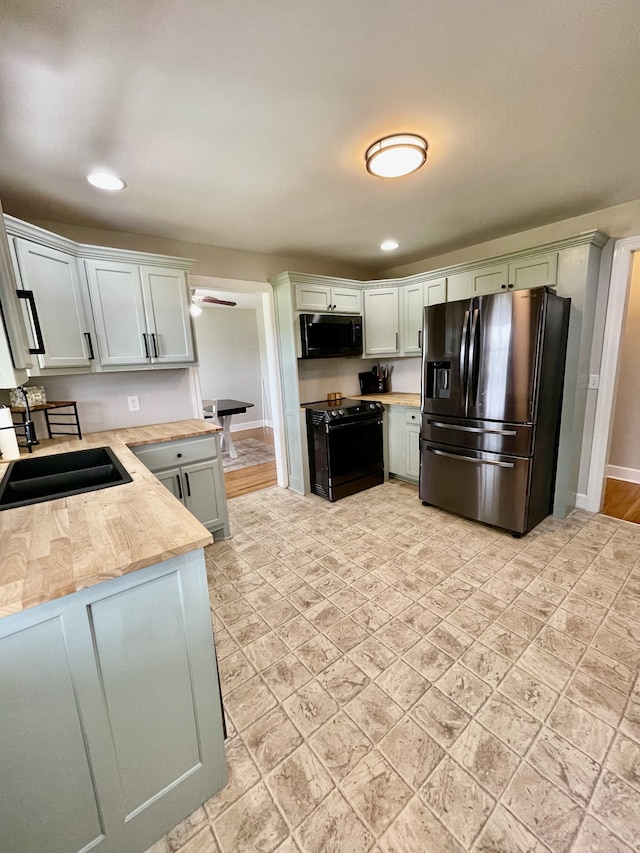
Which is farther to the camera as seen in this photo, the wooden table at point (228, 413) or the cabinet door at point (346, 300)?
the wooden table at point (228, 413)

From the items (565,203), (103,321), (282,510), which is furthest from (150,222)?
(565,203)

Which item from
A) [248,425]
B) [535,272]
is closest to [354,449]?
[535,272]

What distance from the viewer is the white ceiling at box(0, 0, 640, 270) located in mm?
1088

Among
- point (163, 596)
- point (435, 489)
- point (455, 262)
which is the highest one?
point (455, 262)

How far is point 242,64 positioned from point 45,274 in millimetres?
1690

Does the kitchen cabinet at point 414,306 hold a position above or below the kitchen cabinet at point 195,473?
above

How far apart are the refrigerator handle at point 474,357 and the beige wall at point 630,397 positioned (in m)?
1.89

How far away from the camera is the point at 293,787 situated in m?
1.20

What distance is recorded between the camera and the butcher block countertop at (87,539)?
2.75 ft

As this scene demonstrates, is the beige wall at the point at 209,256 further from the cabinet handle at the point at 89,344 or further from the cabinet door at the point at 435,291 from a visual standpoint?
the cabinet door at the point at 435,291

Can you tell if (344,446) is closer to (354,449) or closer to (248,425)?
(354,449)

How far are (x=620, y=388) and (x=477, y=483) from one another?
2236 mm

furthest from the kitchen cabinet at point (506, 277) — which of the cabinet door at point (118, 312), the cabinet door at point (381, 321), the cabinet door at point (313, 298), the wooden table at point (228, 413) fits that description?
the wooden table at point (228, 413)

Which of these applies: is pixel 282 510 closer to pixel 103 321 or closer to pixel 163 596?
pixel 103 321
